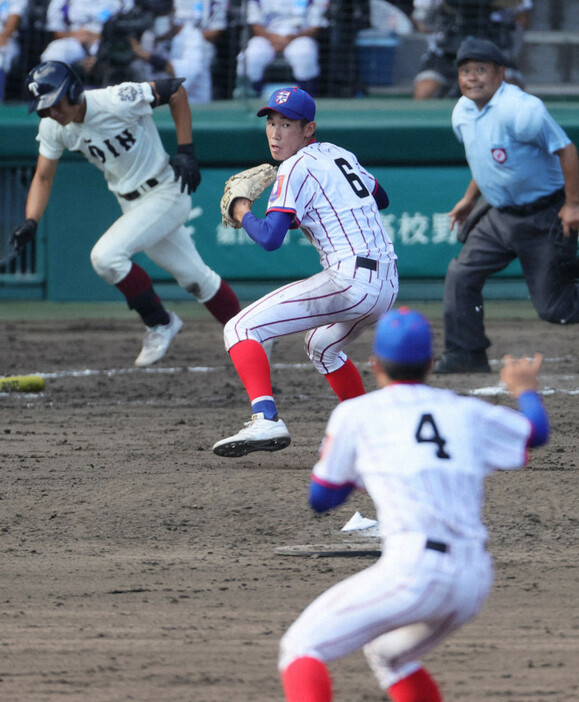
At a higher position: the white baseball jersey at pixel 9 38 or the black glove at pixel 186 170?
the white baseball jersey at pixel 9 38

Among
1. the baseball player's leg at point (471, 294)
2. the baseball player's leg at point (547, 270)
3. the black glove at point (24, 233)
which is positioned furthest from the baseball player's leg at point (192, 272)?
the baseball player's leg at point (547, 270)

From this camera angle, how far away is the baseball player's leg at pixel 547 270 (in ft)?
24.2

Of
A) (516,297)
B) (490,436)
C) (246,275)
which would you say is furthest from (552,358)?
(490,436)

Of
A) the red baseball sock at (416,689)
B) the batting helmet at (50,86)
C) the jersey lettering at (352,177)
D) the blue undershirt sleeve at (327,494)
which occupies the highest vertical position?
the batting helmet at (50,86)

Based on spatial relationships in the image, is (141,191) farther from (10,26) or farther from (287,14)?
(10,26)

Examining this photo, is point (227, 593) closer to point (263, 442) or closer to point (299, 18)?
point (263, 442)

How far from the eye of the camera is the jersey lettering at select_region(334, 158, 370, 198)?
510 cm

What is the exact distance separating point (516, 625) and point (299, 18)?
882 centimetres

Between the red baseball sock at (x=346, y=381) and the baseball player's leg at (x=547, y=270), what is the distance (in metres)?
2.35

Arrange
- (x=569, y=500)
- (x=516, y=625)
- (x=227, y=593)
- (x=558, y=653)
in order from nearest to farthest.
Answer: (x=558, y=653)
(x=516, y=625)
(x=227, y=593)
(x=569, y=500)

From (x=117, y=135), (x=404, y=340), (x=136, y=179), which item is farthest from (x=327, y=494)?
(x=136, y=179)

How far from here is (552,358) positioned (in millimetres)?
8727

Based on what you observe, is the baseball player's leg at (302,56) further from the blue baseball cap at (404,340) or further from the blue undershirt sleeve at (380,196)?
the blue baseball cap at (404,340)

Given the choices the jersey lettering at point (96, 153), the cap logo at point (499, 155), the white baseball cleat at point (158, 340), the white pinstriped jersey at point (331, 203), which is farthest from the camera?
the white baseball cleat at point (158, 340)
